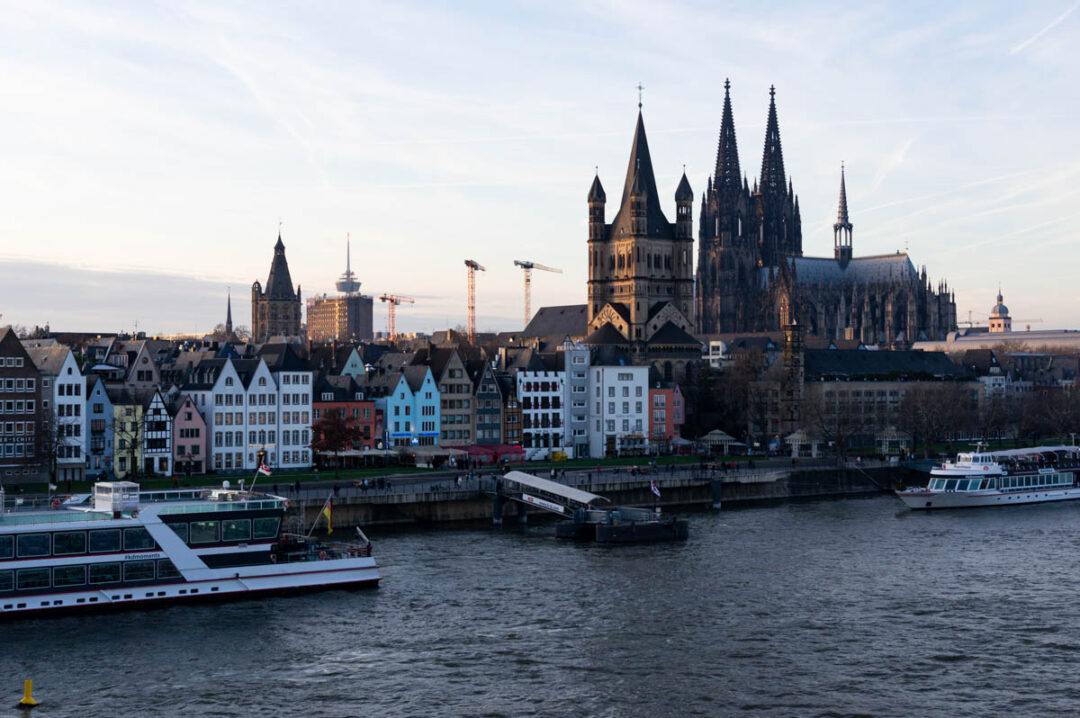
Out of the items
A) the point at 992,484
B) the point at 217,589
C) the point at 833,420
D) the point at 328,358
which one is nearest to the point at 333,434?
the point at 328,358

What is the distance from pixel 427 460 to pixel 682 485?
2304 cm

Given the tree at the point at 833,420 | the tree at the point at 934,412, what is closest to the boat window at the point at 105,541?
the tree at the point at 833,420

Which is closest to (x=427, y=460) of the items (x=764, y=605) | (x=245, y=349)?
(x=245, y=349)

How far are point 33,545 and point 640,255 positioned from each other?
5303 inches

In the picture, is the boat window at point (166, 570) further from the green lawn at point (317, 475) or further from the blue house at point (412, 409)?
the blue house at point (412, 409)

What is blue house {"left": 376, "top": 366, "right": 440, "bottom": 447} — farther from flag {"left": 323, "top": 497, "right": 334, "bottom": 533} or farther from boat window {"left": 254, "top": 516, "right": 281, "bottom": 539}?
boat window {"left": 254, "top": 516, "right": 281, "bottom": 539}

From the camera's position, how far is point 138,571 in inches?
2486

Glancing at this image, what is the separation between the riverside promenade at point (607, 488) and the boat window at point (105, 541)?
64.4 ft

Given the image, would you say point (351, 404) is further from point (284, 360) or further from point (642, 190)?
point (642, 190)

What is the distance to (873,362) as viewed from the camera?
17512 cm

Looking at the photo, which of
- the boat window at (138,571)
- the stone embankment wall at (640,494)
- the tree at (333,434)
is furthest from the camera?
the tree at (333,434)

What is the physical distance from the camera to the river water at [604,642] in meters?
47.7

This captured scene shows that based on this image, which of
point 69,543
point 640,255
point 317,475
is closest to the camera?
point 69,543

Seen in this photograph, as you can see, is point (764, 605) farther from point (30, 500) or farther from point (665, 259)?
point (665, 259)
